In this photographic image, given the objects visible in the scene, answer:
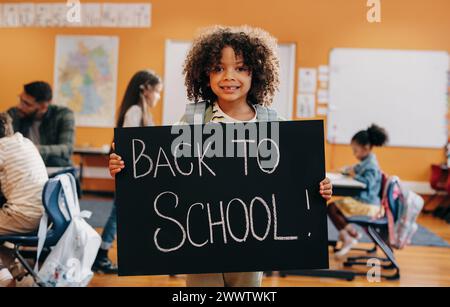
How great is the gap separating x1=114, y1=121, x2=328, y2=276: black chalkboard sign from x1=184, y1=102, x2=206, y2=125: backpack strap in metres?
0.20

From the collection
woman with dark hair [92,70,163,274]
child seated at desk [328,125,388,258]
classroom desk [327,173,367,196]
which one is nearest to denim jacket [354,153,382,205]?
child seated at desk [328,125,388,258]

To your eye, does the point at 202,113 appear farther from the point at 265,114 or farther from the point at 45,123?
the point at 45,123

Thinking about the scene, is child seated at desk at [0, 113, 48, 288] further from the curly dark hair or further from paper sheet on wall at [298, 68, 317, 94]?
paper sheet on wall at [298, 68, 317, 94]

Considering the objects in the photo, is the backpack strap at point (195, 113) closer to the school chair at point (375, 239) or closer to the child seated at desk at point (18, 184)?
the child seated at desk at point (18, 184)

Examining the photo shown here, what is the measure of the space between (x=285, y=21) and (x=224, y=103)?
4509 mm

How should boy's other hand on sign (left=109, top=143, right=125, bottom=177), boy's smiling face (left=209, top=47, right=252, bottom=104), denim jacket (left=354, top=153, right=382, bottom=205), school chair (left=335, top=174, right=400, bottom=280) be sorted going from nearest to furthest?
boy's other hand on sign (left=109, top=143, right=125, bottom=177)
boy's smiling face (left=209, top=47, right=252, bottom=104)
school chair (left=335, top=174, right=400, bottom=280)
denim jacket (left=354, top=153, right=382, bottom=205)

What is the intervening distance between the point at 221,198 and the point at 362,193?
215 centimetres

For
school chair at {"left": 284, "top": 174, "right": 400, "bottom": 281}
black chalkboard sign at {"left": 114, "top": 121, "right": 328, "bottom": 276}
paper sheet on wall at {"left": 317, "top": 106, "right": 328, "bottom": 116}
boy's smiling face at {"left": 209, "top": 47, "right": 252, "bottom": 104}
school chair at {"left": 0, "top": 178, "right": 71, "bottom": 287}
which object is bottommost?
school chair at {"left": 284, "top": 174, "right": 400, "bottom": 281}

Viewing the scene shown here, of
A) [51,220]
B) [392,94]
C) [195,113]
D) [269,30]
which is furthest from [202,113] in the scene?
[392,94]

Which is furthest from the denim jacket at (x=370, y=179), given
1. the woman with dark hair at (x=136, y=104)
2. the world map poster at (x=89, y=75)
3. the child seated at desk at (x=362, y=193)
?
the world map poster at (x=89, y=75)

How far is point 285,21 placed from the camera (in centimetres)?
561

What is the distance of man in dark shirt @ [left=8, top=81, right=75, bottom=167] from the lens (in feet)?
9.21

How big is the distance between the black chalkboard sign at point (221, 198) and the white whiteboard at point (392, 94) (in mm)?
4494

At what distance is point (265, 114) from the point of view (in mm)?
1393
